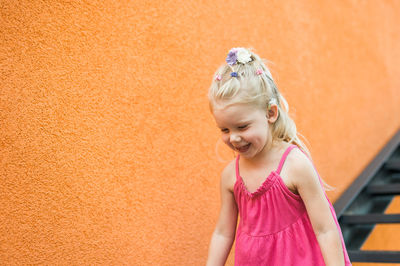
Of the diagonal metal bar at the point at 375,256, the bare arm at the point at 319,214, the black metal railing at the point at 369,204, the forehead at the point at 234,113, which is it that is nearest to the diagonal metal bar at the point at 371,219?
the black metal railing at the point at 369,204

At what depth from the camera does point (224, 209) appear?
1.81 metres

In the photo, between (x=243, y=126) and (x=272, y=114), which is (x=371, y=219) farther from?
(x=243, y=126)

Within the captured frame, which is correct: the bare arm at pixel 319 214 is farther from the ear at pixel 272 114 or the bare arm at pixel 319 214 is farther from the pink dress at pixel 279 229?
the ear at pixel 272 114

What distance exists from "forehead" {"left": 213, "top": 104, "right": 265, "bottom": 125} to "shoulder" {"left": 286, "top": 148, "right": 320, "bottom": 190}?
24 centimetres

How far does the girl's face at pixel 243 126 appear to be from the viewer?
1488 mm

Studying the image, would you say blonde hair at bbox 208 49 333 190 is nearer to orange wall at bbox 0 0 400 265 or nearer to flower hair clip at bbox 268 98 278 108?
flower hair clip at bbox 268 98 278 108

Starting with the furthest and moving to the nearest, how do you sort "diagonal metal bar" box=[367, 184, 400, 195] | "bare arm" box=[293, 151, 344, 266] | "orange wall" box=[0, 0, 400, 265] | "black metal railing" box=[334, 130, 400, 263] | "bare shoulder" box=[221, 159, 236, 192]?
"diagonal metal bar" box=[367, 184, 400, 195] → "black metal railing" box=[334, 130, 400, 263] → "bare shoulder" box=[221, 159, 236, 192] → "bare arm" box=[293, 151, 344, 266] → "orange wall" box=[0, 0, 400, 265]

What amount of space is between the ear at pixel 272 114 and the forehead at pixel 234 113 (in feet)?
0.32

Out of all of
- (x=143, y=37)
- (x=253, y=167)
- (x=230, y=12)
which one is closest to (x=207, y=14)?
(x=230, y=12)

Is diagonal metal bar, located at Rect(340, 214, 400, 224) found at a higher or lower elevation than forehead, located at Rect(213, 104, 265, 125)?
lower

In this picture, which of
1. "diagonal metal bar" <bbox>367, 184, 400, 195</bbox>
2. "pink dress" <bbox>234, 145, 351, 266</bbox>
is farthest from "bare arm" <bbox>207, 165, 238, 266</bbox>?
"diagonal metal bar" <bbox>367, 184, 400, 195</bbox>

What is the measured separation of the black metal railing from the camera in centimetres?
265

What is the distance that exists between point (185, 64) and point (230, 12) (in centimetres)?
50

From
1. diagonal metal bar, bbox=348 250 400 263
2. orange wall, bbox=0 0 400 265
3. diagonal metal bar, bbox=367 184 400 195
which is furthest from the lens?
diagonal metal bar, bbox=367 184 400 195
